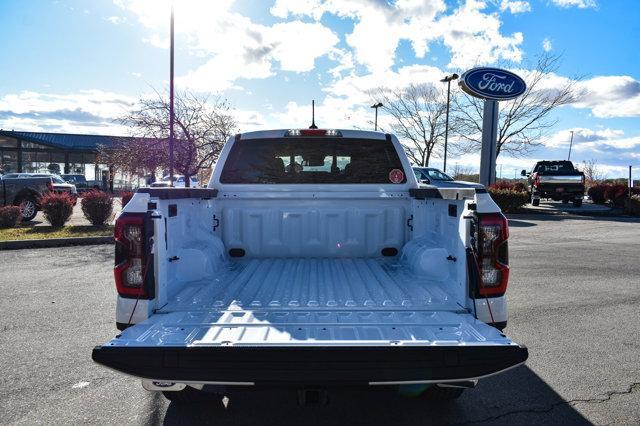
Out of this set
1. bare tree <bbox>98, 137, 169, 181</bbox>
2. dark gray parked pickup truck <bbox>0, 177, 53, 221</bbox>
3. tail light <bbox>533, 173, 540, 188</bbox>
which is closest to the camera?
dark gray parked pickup truck <bbox>0, 177, 53, 221</bbox>

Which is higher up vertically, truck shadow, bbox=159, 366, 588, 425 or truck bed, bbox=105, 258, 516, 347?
truck bed, bbox=105, 258, 516, 347

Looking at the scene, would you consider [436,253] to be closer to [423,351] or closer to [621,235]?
[423,351]

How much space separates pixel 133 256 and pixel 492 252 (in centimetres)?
226

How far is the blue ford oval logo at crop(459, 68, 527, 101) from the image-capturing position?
2036 cm

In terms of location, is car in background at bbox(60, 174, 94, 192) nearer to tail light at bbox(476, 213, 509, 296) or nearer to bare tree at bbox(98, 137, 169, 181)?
bare tree at bbox(98, 137, 169, 181)

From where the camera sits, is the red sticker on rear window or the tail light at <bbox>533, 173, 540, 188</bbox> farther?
the tail light at <bbox>533, 173, 540, 188</bbox>

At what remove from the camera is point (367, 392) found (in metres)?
3.55

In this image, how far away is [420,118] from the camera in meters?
36.3

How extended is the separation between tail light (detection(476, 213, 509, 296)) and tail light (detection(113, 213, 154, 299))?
208 cm

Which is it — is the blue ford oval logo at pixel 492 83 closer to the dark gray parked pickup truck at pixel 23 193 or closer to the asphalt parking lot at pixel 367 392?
the asphalt parking lot at pixel 367 392

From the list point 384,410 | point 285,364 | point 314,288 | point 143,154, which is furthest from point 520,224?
point 285,364

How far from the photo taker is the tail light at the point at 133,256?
2.77 m

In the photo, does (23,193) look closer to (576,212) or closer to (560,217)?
(560,217)

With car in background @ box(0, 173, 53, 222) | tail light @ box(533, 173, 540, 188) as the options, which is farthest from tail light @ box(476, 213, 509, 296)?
tail light @ box(533, 173, 540, 188)
